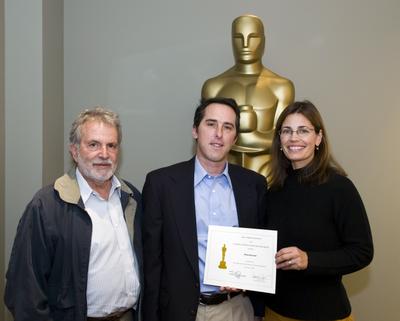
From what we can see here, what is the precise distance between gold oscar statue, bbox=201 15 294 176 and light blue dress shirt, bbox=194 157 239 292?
0.87 m

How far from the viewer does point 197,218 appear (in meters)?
1.84

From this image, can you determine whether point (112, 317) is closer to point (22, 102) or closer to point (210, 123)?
point (210, 123)

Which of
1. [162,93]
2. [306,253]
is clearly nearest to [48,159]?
[162,93]

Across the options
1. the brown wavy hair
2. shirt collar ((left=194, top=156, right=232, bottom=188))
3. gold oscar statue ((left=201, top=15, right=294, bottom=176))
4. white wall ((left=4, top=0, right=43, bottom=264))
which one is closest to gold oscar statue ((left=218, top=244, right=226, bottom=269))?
shirt collar ((left=194, top=156, right=232, bottom=188))

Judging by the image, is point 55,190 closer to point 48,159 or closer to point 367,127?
point 48,159

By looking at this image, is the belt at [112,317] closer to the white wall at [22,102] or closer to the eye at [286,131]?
the eye at [286,131]

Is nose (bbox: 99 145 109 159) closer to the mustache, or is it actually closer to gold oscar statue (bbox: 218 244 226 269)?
the mustache

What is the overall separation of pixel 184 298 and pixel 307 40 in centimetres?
284

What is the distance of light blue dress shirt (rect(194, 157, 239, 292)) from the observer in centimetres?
183

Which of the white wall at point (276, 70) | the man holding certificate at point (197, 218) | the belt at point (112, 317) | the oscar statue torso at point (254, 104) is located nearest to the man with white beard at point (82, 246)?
the belt at point (112, 317)

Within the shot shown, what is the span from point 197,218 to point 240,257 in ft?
0.88

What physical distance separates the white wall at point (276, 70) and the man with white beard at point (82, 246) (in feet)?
6.29

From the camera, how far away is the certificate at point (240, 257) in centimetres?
172

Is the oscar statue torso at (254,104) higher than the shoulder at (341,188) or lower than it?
higher
